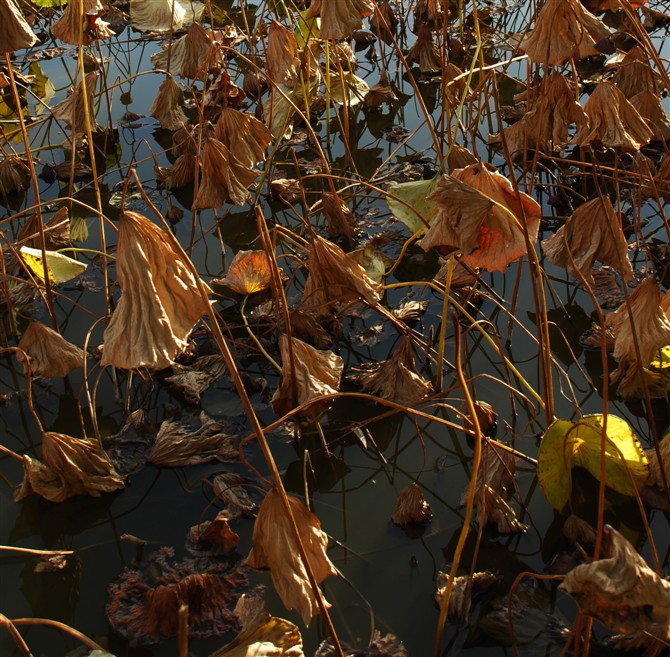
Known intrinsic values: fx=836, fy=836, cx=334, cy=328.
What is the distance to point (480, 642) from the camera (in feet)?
3.30

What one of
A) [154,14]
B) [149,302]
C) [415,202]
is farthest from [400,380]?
[154,14]

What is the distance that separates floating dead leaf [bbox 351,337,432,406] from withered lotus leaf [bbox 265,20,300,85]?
0.67 m

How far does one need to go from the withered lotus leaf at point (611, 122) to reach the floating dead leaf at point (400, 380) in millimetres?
442

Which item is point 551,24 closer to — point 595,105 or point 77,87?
point 595,105

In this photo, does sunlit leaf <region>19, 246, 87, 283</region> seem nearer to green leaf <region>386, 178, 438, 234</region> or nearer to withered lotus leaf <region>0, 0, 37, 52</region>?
withered lotus leaf <region>0, 0, 37, 52</region>

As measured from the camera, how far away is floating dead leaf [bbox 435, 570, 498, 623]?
1.03 m

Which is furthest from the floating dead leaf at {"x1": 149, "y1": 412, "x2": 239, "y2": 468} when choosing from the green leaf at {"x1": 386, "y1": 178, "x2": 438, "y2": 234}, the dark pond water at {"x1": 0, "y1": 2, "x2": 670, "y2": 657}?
the green leaf at {"x1": 386, "y1": 178, "x2": 438, "y2": 234}

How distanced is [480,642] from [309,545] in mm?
275

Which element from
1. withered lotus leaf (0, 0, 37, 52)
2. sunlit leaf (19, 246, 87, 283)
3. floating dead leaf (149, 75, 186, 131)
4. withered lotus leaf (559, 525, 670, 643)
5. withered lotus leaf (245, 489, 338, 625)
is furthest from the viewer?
floating dead leaf (149, 75, 186, 131)

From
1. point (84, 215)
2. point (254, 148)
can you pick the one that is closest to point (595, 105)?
point (254, 148)

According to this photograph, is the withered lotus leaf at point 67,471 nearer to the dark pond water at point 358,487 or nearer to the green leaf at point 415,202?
the dark pond water at point 358,487

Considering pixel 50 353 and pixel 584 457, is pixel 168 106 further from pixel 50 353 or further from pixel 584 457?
pixel 584 457

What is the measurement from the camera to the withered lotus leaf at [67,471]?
4.05ft

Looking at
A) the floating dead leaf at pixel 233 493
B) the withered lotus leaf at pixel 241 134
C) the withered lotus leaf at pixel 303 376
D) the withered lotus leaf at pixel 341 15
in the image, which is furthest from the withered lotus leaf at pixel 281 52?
the floating dead leaf at pixel 233 493
